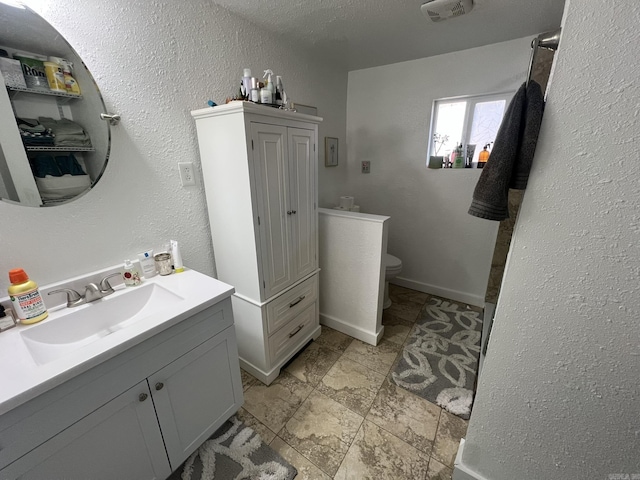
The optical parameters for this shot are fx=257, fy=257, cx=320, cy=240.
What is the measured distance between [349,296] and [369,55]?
6.27ft

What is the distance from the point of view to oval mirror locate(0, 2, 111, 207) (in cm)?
88

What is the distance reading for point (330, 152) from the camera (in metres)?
2.40

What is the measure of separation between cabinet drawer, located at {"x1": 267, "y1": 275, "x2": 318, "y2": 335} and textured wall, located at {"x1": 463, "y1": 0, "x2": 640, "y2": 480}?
1053 millimetres

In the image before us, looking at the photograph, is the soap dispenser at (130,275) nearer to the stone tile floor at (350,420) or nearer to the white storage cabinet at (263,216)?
the white storage cabinet at (263,216)

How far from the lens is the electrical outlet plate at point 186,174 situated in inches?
53.3

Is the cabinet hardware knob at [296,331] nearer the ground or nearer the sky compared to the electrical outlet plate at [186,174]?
nearer the ground

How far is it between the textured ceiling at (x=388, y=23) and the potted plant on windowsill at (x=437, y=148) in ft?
2.06

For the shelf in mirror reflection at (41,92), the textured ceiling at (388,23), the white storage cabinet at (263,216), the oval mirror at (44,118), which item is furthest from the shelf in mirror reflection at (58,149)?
the textured ceiling at (388,23)

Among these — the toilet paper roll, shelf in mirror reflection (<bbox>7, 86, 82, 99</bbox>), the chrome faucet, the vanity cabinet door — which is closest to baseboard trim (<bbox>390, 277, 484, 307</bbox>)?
the toilet paper roll

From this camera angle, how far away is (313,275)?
1808 millimetres

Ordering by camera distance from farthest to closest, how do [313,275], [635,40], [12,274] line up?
[313,275] < [12,274] < [635,40]

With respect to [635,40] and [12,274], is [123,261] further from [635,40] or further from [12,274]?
[635,40]

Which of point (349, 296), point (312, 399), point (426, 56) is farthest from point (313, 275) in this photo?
point (426, 56)

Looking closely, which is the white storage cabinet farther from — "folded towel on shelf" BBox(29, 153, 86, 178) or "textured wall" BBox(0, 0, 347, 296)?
"folded towel on shelf" BBox(29, 153, 86, 178)
